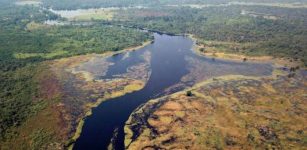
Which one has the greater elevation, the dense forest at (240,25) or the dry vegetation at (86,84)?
the dense forest at (240,25)

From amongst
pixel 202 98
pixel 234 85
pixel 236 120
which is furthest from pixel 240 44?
pixel 236 120

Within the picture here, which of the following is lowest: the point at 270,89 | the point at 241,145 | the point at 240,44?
the point at 241,145

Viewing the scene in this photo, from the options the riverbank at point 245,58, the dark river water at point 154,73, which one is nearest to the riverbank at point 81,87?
the dark river water at point 154,73

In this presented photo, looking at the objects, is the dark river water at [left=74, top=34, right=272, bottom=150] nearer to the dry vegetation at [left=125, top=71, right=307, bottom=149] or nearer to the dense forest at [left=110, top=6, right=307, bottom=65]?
the dry vegetation at [left=125, top=71, right=307, bottom=149]

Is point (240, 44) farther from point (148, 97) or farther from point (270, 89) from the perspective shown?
point (148, 97)

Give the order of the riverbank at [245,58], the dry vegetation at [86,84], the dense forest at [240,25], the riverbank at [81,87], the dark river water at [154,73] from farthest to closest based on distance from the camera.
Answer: the dense forest at [240,25] → the riverbank at [245,58] → the dry vegetation at [86,84] → the riverbank at [81,87] → the dark river water at [154,73]

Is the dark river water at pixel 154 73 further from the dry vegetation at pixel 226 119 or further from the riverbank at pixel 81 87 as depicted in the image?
the dry vegetation at pixel 226 119
